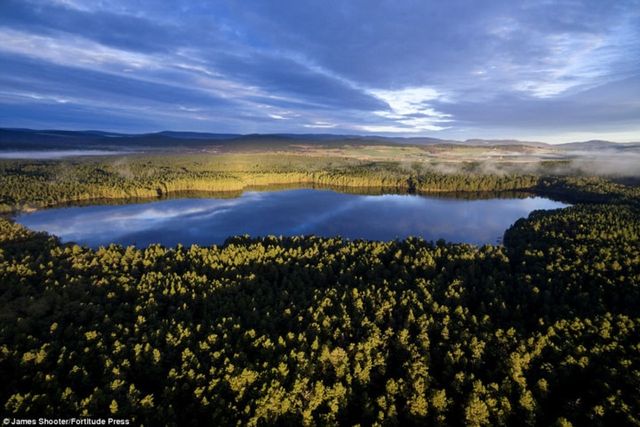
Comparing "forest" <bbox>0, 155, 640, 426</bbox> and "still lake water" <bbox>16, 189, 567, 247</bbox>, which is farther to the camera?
"still lake water" <bbox>16, 189, 567, 247</bbox>

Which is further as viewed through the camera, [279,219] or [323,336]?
[279,219]

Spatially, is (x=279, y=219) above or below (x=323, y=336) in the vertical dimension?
below

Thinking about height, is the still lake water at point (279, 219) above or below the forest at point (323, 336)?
below

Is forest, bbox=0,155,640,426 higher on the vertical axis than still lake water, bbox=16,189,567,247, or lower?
higher

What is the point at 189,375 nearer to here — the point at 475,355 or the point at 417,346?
the point at 417,346

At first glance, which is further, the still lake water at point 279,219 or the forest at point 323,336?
the still lake water at point 279,219
